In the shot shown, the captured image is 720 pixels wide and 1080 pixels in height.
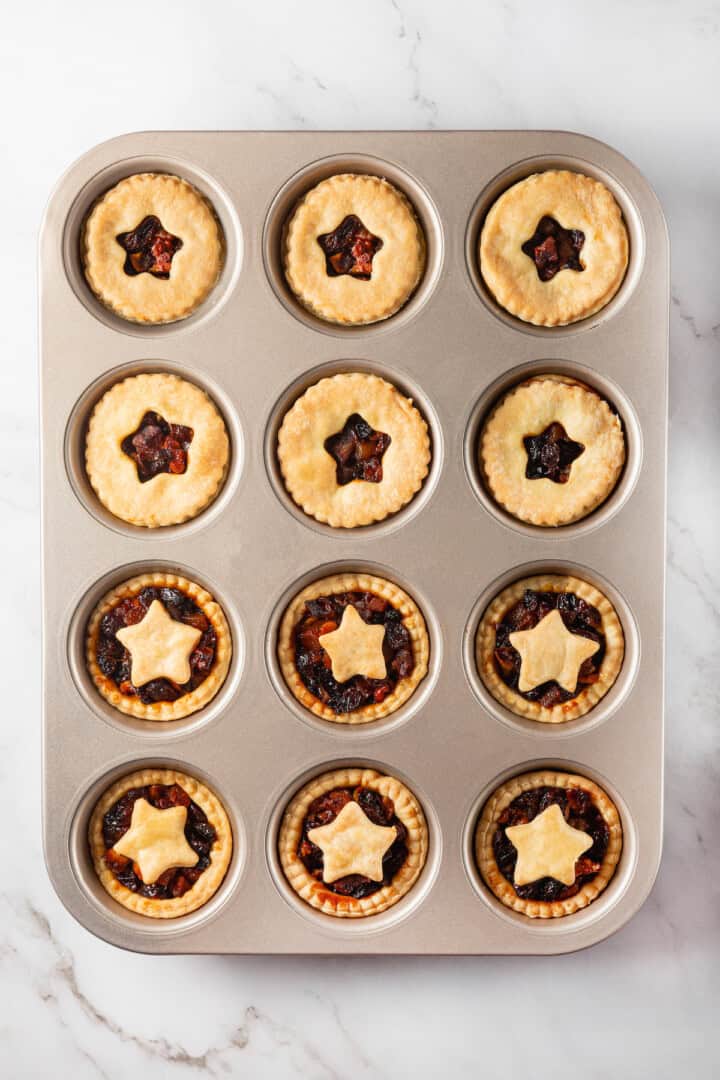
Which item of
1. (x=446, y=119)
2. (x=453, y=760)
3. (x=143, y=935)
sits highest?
(x=446, y=119)

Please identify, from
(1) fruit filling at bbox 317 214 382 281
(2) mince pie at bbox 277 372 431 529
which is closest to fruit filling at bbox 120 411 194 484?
(2) mince pie at bbox 277 372 431 529

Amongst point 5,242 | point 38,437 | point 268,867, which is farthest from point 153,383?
point 268,867

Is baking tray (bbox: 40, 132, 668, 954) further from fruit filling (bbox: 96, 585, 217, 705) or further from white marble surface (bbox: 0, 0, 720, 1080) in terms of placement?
white marble surface (bbox: 0, 0, 720, 1080)

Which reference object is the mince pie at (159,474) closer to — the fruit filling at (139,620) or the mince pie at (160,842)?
the fruit filling at (139,620)

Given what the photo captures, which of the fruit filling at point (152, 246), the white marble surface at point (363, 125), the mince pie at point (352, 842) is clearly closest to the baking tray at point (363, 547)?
the mince pie at point (352, 842)

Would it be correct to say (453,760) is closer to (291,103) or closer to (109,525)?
(109,525)

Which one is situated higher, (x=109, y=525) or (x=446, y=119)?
(x=446, y=119)
